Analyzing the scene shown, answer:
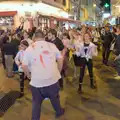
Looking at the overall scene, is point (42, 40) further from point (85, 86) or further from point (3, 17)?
point (3, 17)

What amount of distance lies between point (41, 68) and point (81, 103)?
2.68 meters

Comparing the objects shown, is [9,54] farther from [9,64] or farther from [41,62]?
[41,62]

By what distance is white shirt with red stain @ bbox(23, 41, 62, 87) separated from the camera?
5.39 metres

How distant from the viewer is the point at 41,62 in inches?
212

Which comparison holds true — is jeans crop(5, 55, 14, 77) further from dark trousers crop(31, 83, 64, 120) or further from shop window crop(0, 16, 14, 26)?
shop window crop(0, 16, 14, 26)

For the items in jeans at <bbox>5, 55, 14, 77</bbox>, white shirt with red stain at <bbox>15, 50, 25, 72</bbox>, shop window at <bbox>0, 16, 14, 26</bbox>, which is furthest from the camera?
shop window at <bbox>0, 16, 14, 26</bbox>

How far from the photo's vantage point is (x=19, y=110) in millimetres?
7367

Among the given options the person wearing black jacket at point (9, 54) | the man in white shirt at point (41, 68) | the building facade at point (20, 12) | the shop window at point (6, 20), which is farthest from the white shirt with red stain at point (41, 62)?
the shop window at point (6, 20)

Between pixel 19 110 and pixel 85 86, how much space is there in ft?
9.90

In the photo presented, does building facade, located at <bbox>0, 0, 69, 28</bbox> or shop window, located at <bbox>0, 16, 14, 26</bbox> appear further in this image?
shop window, located at <bbox>0, 16, 14, 26</bbox>

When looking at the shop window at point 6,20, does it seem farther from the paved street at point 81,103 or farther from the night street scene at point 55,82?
the paved street at point 81,103

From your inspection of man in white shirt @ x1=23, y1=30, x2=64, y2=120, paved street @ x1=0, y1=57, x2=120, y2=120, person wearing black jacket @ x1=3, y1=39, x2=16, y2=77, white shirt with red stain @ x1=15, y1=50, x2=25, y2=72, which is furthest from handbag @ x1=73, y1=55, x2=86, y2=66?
man in white shirt @ x1=23, y1=30, x2=64, y2=120

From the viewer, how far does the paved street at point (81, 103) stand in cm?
681

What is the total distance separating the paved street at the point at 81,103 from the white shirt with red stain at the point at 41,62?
1.49 meters
